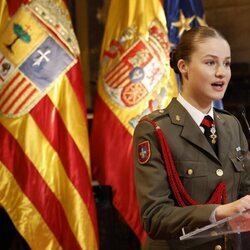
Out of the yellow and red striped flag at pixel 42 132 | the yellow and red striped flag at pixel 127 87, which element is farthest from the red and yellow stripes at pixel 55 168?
the yellow and red striped flag at pixel 127 87

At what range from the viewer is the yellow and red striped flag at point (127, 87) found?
8.23 ft

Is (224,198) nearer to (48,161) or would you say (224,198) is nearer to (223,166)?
(223,166)

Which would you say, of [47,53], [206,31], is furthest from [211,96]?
[47,53]

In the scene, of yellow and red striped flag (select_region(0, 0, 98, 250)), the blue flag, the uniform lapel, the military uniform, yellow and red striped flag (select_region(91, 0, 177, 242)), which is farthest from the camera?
the blue flag

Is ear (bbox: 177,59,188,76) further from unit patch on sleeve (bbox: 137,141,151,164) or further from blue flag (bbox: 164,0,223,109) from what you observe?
blue flag (bbox: 164,0,223,109)

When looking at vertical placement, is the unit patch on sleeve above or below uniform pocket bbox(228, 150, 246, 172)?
above

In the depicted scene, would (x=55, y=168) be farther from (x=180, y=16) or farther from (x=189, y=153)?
(x=189, y=153)

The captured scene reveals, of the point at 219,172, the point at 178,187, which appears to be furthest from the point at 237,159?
the point at 178,187

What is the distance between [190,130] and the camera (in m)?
1.25

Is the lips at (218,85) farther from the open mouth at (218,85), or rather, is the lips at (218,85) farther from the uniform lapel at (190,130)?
the uniform lapel at (190,130)

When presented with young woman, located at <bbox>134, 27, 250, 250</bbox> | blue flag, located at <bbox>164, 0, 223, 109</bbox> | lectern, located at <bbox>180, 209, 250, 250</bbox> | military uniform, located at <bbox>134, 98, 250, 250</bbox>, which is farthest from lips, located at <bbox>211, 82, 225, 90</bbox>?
blue flag, located at <bbox>164, 0, 223, 109</bbox>

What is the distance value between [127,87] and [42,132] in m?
0.47

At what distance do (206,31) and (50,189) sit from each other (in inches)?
50.4

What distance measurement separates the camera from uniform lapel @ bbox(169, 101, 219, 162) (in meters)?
1.24
